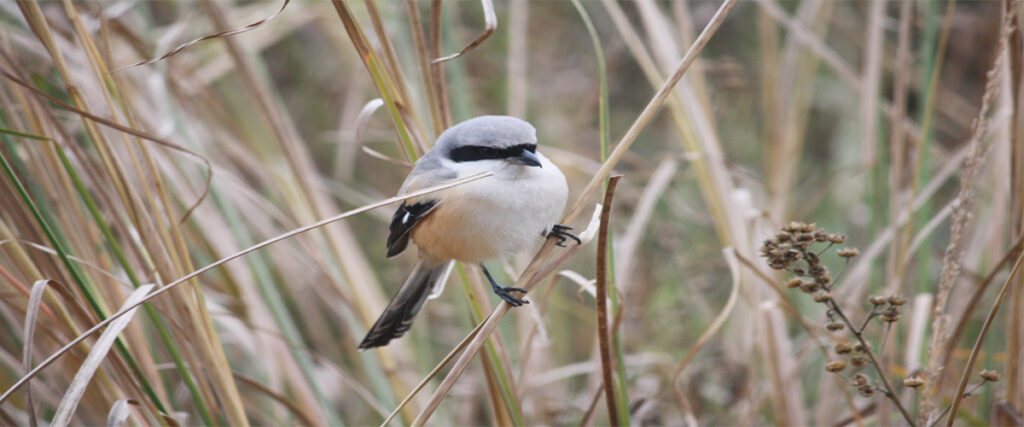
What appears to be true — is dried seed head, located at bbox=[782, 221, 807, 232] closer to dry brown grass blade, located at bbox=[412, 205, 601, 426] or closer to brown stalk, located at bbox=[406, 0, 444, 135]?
dry brown grass blade, located at bbox=[412, 205, 601, 426]

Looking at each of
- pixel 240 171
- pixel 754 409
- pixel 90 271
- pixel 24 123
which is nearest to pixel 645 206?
pixel 754 409

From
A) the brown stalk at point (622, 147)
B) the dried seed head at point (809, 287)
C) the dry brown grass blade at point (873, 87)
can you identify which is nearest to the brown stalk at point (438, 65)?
the brown stalk at point (622, 147)

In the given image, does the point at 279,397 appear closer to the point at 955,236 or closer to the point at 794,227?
the point at 794,227

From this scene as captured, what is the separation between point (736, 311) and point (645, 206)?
2.73ft

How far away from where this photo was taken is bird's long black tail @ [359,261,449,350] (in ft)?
6.28

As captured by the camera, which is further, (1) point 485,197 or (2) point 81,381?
(1) point 485,197

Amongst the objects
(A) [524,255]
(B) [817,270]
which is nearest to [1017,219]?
(B) [817,270]

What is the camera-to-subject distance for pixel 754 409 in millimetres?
2033

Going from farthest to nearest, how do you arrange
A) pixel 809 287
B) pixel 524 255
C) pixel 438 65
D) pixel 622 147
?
pixel 524 255
pixel 438 65
pixel 622 147
pixel 809 287

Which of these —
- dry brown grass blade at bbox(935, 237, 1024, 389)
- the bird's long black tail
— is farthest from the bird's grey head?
dry brown grass blade at bbox(935, 237, 1024, 389)

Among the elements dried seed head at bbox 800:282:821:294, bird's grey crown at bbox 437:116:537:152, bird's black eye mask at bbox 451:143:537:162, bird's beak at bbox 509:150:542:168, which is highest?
bird's grey crown at bbox 437:116:537:152

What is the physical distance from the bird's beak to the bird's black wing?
0.25 meters

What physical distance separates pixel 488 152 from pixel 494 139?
0.15 feet

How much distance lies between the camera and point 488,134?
5.58ft
